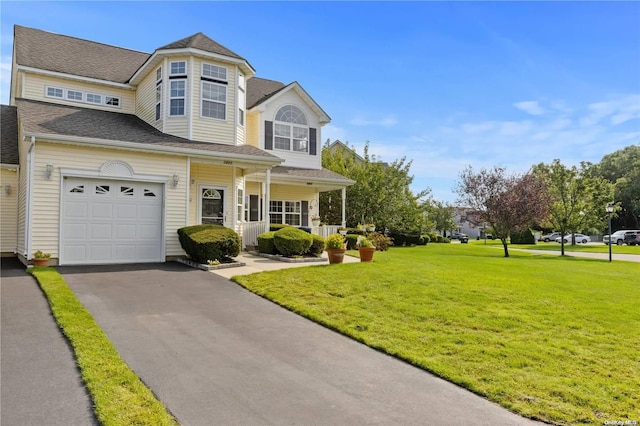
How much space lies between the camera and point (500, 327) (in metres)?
6.52

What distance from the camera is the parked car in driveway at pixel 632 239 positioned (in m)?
44.2

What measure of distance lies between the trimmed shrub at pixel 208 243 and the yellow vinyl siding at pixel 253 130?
23.7 feet

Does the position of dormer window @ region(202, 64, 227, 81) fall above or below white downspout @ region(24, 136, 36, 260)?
above

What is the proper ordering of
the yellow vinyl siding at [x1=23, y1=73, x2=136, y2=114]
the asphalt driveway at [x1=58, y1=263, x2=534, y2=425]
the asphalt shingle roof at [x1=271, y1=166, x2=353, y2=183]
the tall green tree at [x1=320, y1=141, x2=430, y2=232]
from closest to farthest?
the asphalt driveway at [x1=58, y1=263, x2=534, y2=425] → the yellow vinyl siding at [x1=23, y1=73, x2=136, y2=114] → the asphalt shingle roof at [x1=271, y1=166, x2=353, y2=183] → the tall green tree at [x1=320, y1=141, x2=430, y2=232]

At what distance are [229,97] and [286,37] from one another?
3.50 m

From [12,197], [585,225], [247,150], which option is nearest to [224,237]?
[247,150]

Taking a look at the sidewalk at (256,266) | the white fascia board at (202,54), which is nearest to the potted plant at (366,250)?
the sidewalk at (256,266)

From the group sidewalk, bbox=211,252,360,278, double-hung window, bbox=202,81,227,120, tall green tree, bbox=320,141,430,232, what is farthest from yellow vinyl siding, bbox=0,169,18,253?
tall green tree, bbox=320,141,430,232

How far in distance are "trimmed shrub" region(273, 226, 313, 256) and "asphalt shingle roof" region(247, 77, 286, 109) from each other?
7.78m

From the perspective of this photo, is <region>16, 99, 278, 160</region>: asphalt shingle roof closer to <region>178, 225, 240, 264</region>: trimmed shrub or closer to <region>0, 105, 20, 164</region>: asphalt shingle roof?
<region>0, 105, 20, 164</region>: asphalt shingle roof

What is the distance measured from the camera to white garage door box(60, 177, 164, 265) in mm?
11797

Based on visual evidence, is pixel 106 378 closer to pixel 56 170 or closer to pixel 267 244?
pixel 56 170

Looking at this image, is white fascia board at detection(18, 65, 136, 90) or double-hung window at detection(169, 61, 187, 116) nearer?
double-hung window at detection(169, 61, 187, 116)

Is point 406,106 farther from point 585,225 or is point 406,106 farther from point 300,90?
point 585,225
